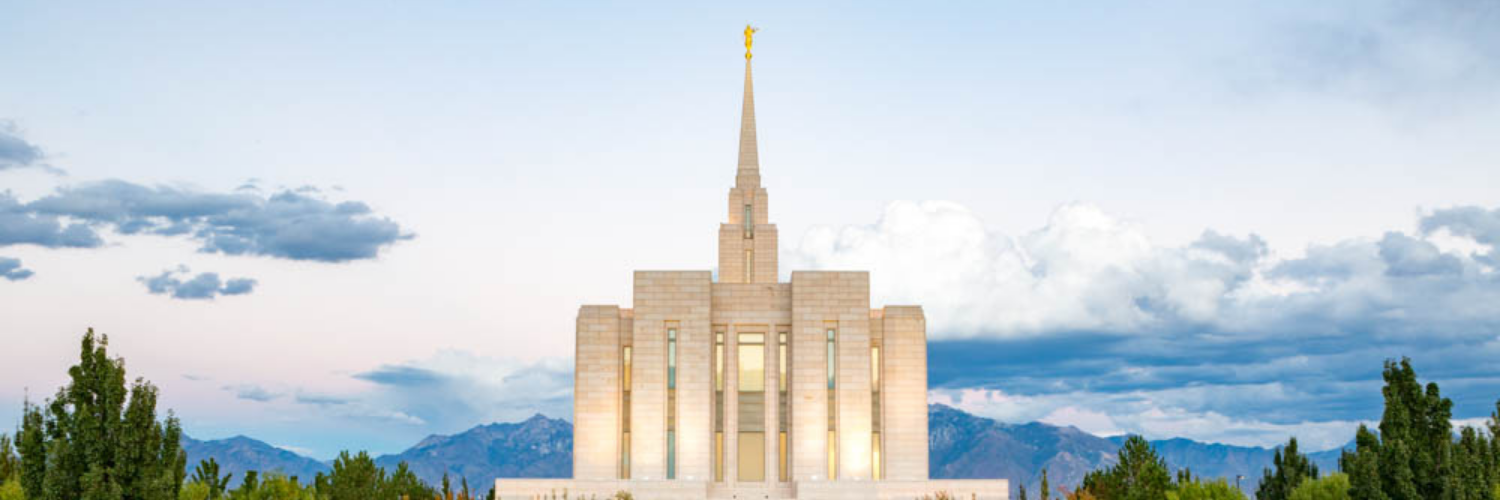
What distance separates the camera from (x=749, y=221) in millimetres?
59344

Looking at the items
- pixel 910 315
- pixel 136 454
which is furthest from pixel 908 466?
pixel 136 454

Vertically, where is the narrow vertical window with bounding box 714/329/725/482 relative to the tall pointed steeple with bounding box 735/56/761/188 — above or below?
below

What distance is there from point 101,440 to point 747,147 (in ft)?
129

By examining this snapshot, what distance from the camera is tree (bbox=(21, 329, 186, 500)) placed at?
24.3m

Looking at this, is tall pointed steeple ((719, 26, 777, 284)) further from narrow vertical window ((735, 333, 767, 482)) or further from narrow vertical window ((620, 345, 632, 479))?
narrow vertical window ((620, 345, 632, 479))

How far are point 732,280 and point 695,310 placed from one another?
4.52 meters

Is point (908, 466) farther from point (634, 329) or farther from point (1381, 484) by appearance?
point (1381, 484)

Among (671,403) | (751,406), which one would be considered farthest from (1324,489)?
(671,403)

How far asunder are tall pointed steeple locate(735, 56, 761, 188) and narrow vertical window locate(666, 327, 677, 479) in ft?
→ 29.4

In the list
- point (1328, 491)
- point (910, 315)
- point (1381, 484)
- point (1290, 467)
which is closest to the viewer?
point (1381, 484)

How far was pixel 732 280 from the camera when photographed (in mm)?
58438

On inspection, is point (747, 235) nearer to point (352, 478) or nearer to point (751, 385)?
point (751, 385)

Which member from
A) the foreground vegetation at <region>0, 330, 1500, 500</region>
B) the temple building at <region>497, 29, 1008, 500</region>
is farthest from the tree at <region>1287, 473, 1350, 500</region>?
the temple building at <region>497, 29, 1008, 500</region>

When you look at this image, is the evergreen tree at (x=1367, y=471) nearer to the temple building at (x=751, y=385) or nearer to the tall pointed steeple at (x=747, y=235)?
the temple building at (x=751, y=385)
